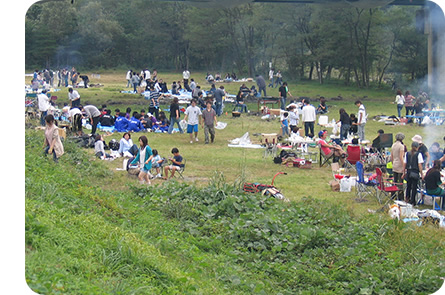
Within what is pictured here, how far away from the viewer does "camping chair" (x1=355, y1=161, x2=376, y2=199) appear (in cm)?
1193

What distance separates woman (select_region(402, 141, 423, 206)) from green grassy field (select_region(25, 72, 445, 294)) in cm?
71

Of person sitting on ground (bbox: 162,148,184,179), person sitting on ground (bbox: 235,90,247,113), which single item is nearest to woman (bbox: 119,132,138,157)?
person sitting on ground (bbox: 162,148,184,179)

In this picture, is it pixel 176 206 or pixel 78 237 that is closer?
pixel 78 237

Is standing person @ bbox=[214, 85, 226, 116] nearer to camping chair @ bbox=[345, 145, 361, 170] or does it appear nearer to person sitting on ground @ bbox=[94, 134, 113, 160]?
person sitting on ground @ bbox=[94, 134, 113, 160]

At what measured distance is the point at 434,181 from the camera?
1093 cm

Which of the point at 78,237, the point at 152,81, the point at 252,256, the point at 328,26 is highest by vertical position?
the point at 328,26

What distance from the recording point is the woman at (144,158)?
40.2ft

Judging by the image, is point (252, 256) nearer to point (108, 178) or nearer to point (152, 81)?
point (108, 178)

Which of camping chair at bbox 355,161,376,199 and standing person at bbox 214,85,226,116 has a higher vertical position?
standing person at bbox 214,85,226,116

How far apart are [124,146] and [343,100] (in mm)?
19265

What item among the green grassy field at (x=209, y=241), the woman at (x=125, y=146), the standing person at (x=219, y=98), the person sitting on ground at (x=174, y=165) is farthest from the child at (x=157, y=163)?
the standing person at (x=219, y=98)

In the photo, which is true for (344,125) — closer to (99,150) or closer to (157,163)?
(157,163)

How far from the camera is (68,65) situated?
4712 centimetres

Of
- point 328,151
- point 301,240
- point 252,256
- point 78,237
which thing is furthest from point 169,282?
point 328,151
